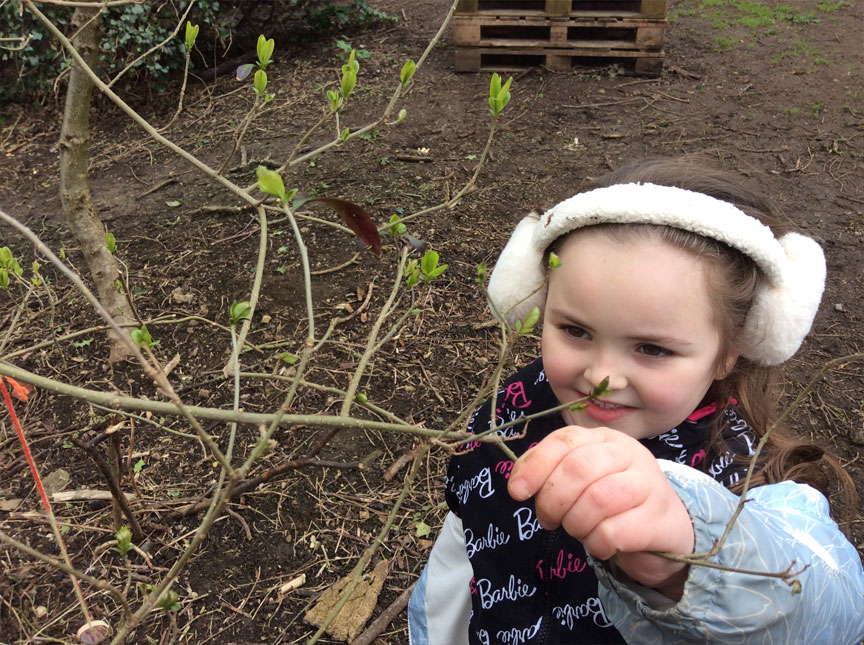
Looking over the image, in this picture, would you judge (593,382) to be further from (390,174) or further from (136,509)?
(390,174)

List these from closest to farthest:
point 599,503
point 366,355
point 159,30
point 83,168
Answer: point 599,503 < point 366,355 < point 83,168 < point 159,30

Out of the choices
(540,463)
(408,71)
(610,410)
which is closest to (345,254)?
(408,71)

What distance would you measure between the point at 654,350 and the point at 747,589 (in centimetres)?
47

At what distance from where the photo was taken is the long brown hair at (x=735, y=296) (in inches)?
53.0

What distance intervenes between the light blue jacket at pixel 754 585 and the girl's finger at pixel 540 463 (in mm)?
237

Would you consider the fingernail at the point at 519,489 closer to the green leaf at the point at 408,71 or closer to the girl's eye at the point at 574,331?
the girl's eye at the point at 574,331

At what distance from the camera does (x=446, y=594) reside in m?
1.98

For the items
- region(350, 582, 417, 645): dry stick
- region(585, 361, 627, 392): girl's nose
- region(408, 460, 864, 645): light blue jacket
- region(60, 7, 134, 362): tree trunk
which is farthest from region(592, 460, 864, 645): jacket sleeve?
region(60, 7, 134, 362): tree trunk

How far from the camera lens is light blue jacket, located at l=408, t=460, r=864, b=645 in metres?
1.01

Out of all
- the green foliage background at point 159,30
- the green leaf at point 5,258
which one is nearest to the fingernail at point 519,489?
the green leaf at point 5,258

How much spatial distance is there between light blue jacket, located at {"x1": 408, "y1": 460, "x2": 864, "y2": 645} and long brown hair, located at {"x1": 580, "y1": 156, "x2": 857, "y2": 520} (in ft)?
0.75

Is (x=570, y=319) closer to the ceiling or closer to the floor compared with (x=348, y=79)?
closer to the floor

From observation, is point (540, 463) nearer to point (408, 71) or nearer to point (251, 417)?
point (251, 417)

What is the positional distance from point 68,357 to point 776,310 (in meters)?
3.14
